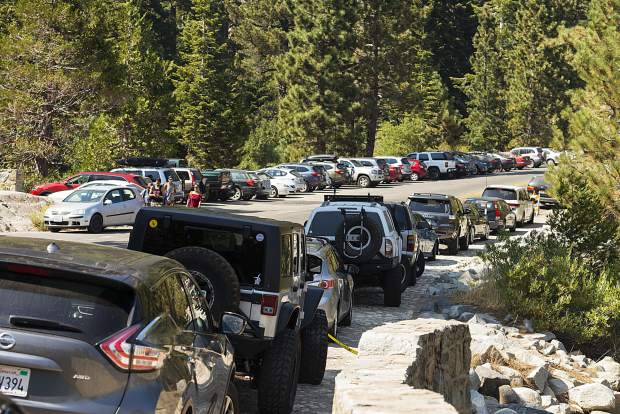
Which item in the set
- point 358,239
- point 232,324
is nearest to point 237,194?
point 358,239

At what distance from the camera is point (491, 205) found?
38188 mm

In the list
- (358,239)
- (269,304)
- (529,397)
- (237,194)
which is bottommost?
(237,194)

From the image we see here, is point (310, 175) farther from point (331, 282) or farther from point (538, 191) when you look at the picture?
point (331, 282)

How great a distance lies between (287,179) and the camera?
55156mm

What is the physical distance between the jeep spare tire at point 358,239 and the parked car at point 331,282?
7.39 ft

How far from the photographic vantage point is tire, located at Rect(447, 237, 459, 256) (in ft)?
100

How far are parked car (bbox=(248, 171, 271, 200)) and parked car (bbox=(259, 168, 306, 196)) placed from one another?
1748 millimetres

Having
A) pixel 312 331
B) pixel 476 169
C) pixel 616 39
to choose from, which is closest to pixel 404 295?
pixel 616 39

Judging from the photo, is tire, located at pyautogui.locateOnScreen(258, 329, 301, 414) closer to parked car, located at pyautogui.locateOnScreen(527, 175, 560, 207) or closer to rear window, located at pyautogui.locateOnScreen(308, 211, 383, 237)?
rear window, located at pyautogui.locateOnScreen(308, 211, 383, 237)

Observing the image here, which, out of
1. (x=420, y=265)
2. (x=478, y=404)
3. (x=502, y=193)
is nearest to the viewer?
(x=478, y=404)

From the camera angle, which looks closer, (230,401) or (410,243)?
(230,401)

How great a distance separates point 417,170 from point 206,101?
558 inches

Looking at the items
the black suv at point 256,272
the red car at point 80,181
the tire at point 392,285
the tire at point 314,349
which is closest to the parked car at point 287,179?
→ the red car at point 80,181

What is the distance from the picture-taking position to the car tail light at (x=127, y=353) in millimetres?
4984
